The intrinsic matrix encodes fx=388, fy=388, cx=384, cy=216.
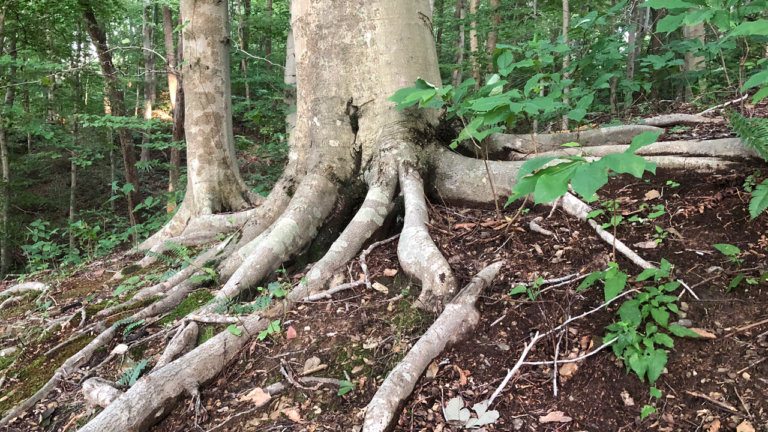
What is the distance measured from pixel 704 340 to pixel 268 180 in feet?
28.2

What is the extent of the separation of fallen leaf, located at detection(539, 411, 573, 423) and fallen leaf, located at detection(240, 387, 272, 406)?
1.30 metres

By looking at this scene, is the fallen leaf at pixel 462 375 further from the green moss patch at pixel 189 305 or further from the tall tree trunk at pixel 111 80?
the tall tree trunk at pixel 111 80

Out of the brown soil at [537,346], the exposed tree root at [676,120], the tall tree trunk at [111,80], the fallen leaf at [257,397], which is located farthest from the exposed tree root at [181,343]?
the tall tree trunk at [111,80]

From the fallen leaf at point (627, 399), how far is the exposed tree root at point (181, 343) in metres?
2.35

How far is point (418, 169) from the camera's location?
3.24 meters

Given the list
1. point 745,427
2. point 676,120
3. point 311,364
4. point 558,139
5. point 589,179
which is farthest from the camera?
point 676,120

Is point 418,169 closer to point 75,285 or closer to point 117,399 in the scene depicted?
point 117,399

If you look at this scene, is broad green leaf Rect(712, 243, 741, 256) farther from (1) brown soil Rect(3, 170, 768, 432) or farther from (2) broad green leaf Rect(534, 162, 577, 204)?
(2) broad green leaf Rect(534, 162, 577, 204)

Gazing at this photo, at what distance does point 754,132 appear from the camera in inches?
91.1

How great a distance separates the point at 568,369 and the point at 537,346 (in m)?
0.16

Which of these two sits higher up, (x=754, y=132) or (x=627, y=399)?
(x=754, y=132)

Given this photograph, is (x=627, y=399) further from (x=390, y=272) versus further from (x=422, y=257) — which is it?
(x=390, y=272)

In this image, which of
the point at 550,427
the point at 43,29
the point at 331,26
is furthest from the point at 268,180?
the point at 550,427

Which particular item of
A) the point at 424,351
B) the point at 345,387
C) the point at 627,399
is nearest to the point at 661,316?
the point at 627,399
